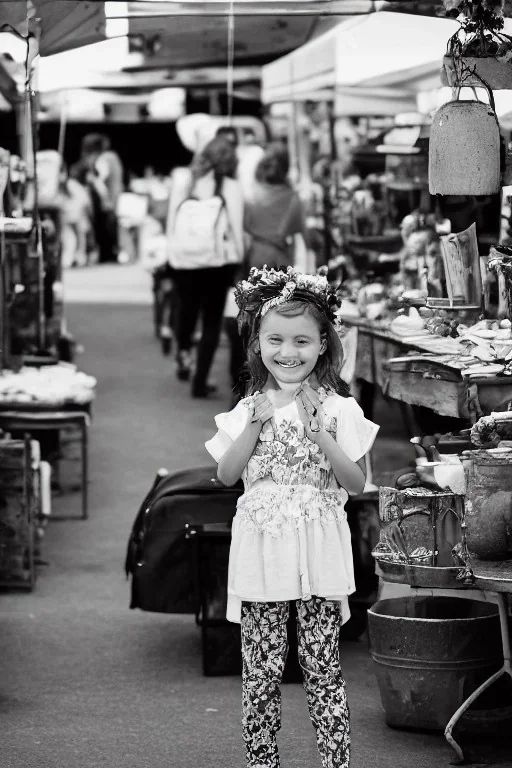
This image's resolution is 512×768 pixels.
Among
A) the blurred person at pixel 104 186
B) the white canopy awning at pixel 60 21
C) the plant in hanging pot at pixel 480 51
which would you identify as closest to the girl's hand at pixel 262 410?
the plant in hanging pot at pixel 480 51

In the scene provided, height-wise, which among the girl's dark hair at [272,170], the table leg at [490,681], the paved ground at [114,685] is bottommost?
the paved ground at [114,685]

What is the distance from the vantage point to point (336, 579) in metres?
3.88

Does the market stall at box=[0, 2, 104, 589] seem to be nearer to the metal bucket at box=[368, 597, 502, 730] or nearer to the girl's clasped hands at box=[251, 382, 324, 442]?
the metal bucket at box=[368, 597, 502, 730]

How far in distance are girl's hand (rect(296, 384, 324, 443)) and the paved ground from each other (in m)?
1.23

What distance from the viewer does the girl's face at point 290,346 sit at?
3.93 meters

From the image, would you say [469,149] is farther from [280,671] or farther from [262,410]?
[280,671]

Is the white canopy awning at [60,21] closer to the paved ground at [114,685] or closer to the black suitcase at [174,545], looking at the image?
the black suitcase at [174,545]

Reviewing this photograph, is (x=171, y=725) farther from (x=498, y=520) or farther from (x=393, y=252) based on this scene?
(x=393, y=252)

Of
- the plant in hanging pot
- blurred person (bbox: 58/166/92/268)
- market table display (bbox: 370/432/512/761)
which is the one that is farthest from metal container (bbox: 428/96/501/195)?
blurred person (bbox: 58/166/92/268)

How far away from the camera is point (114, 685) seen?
5371 mm

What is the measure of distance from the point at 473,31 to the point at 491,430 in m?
1.62

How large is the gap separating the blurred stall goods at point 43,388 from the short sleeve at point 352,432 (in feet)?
12.9

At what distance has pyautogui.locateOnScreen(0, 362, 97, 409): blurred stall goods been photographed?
7.65 m

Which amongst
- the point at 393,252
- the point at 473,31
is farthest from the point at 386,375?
the point at 393,252
